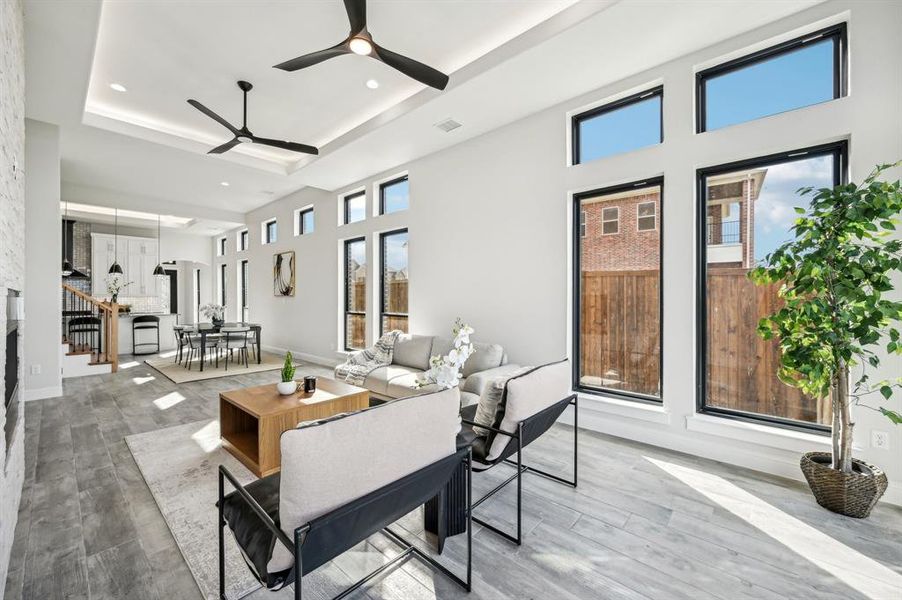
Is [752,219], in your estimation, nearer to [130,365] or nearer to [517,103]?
[517,103]

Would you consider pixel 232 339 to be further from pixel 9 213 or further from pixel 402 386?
pixel 9 213

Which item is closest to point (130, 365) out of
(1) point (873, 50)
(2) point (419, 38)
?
(2) point (419, 38)

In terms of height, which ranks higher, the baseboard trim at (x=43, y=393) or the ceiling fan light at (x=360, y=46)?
the ceiling fan light at (x=360, y=46)

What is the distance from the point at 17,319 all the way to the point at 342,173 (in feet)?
14.6

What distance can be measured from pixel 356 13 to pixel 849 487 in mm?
4183

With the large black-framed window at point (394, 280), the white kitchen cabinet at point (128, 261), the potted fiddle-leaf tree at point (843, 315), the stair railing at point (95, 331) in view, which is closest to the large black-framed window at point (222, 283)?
the white kitchen cabinet at point (128, 261)

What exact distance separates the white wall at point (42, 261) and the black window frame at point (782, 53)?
7137 mm

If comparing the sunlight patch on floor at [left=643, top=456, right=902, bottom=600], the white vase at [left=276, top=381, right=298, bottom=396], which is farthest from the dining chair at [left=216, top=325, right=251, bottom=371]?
the sunlight patch on floor at [left=643, top=456, right=902, bottom=600]

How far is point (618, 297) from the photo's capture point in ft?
12.4

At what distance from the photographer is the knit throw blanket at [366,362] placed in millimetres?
4742

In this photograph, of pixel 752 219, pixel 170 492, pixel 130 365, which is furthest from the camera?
pixel 130 365

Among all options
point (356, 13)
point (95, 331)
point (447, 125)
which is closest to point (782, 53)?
point (447, 125)

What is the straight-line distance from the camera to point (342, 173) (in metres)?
6.20

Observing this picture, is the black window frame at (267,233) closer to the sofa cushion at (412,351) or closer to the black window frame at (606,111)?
the sofa cushion at (412,351)
